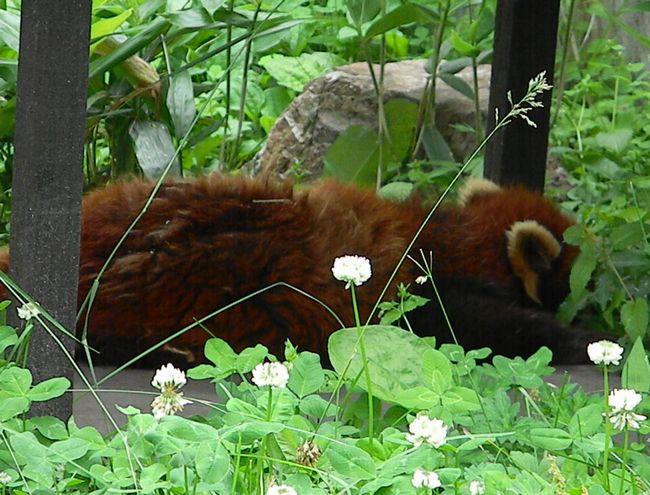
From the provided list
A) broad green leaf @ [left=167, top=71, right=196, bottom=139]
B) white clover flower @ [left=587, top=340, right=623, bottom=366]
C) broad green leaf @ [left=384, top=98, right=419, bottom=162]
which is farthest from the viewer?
broad green leaf @ [left=384, top=98, right=419, bottom=162]

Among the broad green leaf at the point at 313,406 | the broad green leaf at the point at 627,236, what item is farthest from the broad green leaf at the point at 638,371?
the broad green leaf at the point at 627,236

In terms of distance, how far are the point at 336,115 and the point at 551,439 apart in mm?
3736

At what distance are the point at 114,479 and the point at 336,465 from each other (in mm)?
333

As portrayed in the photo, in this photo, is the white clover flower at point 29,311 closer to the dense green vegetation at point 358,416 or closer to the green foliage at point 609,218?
the dense green vegetation at point 358,416

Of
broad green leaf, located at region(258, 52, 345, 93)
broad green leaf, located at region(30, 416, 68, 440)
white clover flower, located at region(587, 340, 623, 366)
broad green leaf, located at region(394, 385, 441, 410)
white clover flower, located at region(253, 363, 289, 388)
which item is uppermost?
white clover flower, located at region(587, 340, 623, 366)

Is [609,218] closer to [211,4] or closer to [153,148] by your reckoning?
[211,4]

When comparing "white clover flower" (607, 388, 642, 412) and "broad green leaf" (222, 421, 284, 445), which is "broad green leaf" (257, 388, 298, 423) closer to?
"broad green leaf" (222, 421, 284, 445)

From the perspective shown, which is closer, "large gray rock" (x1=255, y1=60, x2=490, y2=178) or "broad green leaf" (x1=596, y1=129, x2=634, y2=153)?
"broad green leaf" (x1=596, y1=129, x2=634, y2=153)

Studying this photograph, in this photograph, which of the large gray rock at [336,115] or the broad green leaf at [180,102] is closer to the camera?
the broad green leaf at [180,102]

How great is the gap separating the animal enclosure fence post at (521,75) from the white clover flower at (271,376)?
98.3 inches

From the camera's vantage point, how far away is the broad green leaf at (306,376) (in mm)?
2045

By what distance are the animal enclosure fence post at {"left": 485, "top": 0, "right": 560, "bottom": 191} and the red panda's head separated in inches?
12.4

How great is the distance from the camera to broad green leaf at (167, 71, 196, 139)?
406cm

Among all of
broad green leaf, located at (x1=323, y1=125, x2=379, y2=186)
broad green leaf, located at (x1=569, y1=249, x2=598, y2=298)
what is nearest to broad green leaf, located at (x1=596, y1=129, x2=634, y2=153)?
broad green leaf, located at (x1=569, y1=249, x2=598, y2=298)
